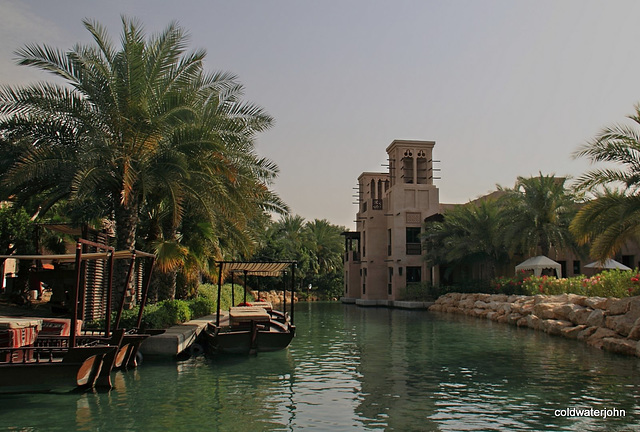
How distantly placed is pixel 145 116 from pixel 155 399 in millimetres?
8119

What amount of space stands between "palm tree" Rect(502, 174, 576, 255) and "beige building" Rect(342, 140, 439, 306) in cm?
1026

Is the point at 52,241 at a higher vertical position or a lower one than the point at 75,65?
lower

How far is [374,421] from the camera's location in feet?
30.0

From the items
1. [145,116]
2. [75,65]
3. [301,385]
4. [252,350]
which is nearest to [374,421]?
[301,385]

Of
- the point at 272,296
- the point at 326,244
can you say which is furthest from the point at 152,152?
the point at 326,244

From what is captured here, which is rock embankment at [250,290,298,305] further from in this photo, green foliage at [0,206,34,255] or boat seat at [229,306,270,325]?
boat seat at [229,306,270,325]

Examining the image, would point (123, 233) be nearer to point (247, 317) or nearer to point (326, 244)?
point (247, 317)

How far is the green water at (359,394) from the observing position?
9031mm

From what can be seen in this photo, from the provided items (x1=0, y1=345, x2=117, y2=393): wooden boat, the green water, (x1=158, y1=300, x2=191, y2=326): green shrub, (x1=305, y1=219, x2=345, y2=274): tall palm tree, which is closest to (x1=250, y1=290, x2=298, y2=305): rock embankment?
(x1=305, y1=219, x2=345, y2=274): tall palm tree

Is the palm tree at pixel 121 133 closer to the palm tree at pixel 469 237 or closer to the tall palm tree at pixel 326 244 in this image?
the palm tree at pixel 469 237

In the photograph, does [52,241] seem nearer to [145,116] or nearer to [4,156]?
[4,156]

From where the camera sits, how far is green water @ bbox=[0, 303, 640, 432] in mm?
9031

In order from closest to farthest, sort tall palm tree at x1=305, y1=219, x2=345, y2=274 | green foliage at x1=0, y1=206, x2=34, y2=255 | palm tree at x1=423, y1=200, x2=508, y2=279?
green foliage at x1=0, y1=206, x2=34, y2=255
palm tree at x1=423, y1=200, x2=508, y2=279
tall palm tree at x1=305, y1=219, x2=345, y2=274

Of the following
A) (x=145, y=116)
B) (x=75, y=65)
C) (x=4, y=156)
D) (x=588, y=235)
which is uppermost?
(x=75, y=65)
